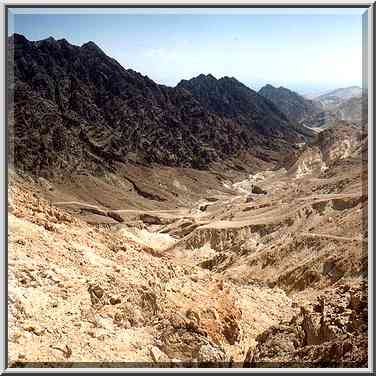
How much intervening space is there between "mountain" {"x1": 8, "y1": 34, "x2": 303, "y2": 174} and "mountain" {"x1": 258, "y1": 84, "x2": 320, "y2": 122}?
135 feet

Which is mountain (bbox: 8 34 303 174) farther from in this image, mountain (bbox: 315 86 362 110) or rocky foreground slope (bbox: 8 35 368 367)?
mountain (bbox: 315 86 362 110)

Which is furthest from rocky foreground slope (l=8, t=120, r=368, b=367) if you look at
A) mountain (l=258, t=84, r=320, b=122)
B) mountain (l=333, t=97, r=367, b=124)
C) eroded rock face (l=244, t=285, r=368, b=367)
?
mountain (l=258, t=84, r=320, b=122)

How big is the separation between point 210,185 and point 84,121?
12548 millimetres

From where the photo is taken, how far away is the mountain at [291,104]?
4624 inches

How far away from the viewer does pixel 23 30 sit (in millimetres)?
9867

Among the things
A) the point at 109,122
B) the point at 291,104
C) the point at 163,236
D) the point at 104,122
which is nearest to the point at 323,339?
the point at 163,236

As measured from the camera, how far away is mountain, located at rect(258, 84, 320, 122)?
117438 millimetres

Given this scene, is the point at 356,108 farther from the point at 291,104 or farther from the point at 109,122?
the point at 291,104

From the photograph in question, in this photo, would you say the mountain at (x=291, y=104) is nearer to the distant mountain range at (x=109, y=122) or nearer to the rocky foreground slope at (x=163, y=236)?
the distant mountain range at (x=109, y=122)

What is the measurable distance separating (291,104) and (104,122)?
73.0 metres

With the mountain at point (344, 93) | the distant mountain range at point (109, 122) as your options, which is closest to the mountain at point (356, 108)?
the mountain at point (344, 93)

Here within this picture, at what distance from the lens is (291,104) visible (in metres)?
121

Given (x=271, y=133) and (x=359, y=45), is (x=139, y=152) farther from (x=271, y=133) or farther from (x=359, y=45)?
(x=359, y=45)

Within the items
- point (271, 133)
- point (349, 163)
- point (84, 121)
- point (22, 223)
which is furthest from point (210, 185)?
point (22, 223)
